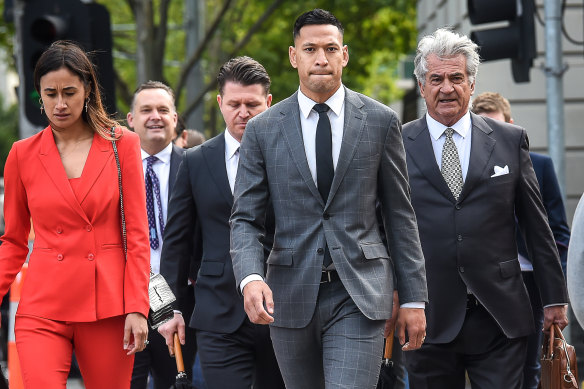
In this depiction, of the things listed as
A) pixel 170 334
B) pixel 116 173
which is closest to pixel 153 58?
pixel 170 334

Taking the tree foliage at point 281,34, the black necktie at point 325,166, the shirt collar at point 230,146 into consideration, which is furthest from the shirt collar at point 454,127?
the tree foliage at point 281,34

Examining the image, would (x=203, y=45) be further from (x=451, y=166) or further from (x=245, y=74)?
(x=451, y=166)

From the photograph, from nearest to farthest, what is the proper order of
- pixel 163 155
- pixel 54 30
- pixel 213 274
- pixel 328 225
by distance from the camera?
pixel 328 225 < pixel 213 274 < pixel 163 155 < pixel 54 30

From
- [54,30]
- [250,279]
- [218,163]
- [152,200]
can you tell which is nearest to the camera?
[250,279]

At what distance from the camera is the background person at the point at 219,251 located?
6.82 meters

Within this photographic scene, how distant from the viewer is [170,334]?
7180 millimetres

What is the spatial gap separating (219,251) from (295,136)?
1.59 meters

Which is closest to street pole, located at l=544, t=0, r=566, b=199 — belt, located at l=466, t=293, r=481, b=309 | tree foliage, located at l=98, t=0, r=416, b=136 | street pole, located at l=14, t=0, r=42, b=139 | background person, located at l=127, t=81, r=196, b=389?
background person, located at l=127, t=81, r=196, b=389

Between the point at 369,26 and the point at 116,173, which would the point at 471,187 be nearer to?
the point at 116,173

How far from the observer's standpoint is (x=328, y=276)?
17.9ft

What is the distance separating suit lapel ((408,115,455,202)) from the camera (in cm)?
647

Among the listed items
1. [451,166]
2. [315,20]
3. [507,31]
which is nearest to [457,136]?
[451,166]

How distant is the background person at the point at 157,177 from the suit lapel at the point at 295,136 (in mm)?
1765

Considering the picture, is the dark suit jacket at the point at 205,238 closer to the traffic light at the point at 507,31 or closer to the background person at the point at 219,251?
the background person at the point at 219,251
